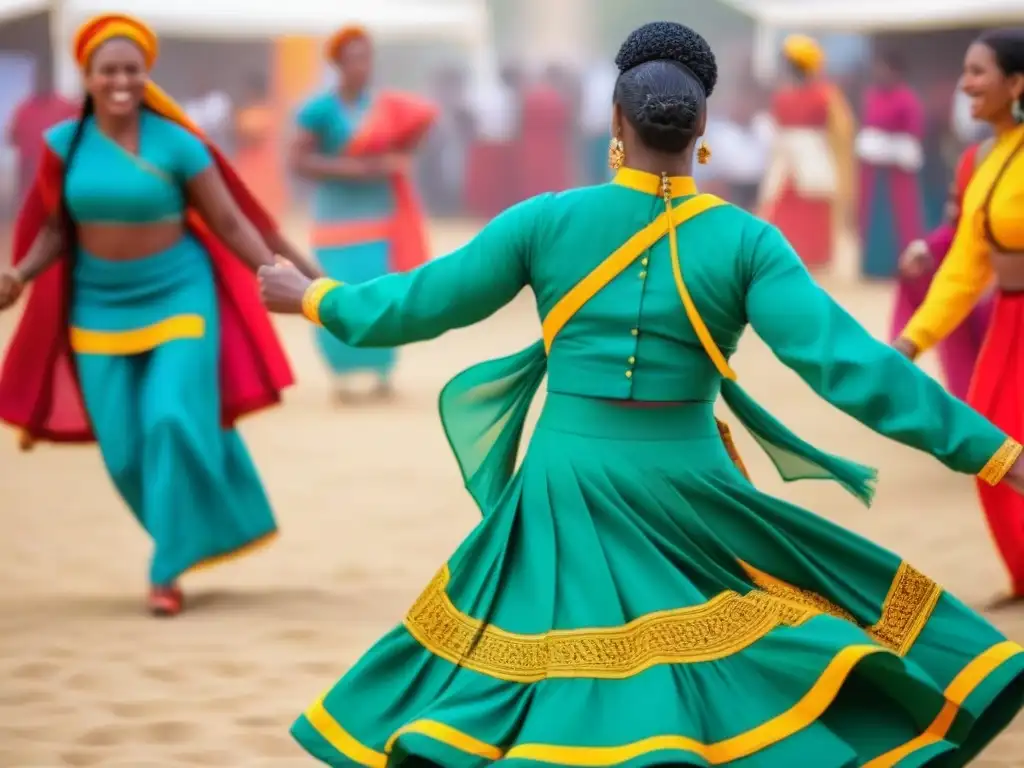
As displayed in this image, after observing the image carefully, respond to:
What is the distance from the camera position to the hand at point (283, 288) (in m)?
4.00

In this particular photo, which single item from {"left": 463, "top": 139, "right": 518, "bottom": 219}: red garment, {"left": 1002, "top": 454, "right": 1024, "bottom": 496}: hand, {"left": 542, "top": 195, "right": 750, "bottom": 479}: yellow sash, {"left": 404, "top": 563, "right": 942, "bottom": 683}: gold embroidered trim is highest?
{"left": 542, "top": 195, "right": 750, "bottom": 479}: yellow sash

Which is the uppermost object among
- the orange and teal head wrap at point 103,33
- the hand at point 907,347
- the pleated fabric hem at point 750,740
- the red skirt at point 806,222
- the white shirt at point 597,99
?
the orange and teal head wrap at point 103,33

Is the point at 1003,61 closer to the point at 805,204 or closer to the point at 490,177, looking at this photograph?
the point at 805,204

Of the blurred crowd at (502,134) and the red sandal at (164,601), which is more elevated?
the red sandal at (164,601)

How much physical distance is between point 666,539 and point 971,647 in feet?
2.15

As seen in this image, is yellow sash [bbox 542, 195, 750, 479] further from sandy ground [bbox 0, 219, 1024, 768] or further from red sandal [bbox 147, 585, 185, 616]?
red sandal [bbox 147, 585, 185, 616]

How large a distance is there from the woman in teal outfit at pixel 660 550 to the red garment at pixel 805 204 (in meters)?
14.0

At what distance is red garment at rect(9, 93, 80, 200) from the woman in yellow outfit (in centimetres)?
1541

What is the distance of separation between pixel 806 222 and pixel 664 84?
48.9ft

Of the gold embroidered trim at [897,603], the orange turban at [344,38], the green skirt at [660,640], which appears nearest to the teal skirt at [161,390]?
the green skirt at [660,640]

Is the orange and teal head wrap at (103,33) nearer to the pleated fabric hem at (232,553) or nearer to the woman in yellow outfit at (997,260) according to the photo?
the pleated fabric hem at (232,553)

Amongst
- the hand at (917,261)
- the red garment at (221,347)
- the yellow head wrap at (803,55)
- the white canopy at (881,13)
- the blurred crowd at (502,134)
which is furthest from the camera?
the blurred crowd at (502,134)

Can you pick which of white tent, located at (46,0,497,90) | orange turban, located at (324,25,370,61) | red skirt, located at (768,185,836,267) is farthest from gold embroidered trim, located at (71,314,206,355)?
white tent, located at (46,0,497,90)

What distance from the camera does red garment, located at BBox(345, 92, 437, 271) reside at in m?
10.5
